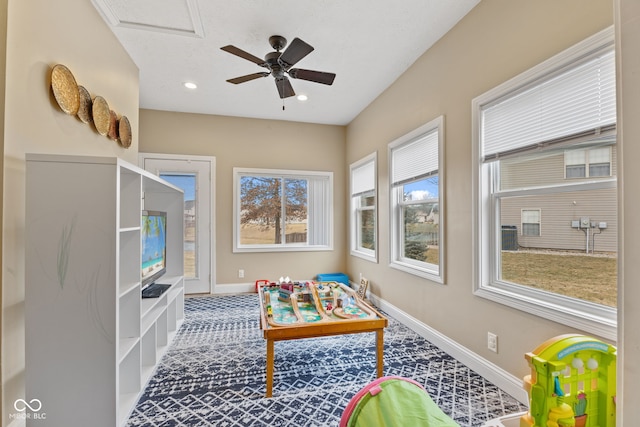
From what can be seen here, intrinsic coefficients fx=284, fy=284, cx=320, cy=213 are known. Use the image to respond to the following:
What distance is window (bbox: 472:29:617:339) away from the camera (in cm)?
154

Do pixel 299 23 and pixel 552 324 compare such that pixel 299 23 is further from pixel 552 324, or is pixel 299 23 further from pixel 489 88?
pixel 552 324

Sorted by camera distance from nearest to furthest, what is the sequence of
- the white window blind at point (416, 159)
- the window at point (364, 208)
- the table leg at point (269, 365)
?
the table leg at point (269, 365) → the white window blind at point (416, 159) → the window at point (364, 208)

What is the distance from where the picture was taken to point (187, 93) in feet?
12.6

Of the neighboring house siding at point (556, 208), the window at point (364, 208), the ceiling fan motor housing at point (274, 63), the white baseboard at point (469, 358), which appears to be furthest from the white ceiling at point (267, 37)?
the white baseboard at point (469, 358)

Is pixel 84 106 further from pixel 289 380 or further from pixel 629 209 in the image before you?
pixel 629 209

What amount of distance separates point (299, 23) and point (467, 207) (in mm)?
2148

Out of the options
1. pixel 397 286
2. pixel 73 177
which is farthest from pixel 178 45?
pixel 397 286

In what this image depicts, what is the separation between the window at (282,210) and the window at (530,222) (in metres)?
3.28

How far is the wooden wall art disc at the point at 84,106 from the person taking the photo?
211 centimetres

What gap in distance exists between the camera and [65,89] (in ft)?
6.31

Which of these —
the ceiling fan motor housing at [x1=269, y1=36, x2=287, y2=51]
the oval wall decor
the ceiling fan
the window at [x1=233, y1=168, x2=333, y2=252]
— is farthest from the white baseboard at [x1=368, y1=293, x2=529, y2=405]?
the oval wall decor

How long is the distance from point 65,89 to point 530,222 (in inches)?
131

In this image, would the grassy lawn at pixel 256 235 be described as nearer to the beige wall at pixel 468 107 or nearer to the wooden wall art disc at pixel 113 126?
the beige wall at pixel 468 107

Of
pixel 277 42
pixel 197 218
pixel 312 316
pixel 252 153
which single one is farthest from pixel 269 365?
pixel 252 153
